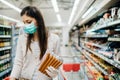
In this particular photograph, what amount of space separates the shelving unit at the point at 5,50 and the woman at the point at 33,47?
329 centimetres

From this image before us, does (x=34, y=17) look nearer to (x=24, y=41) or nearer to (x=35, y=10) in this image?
(x=35, y=10)

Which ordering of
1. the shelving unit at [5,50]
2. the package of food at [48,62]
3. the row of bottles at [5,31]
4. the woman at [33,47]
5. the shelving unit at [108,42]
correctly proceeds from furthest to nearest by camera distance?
the row of bottles at [5,31]
the shelving unit at [5,50]
the shelving unit at [108,42]
the woman at [33,47]
the package of food at [48,62]

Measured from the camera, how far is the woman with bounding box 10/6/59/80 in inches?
83.0

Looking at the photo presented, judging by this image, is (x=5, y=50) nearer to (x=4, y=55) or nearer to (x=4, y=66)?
(x=4, y=55)

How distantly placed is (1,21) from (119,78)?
3.94 metres

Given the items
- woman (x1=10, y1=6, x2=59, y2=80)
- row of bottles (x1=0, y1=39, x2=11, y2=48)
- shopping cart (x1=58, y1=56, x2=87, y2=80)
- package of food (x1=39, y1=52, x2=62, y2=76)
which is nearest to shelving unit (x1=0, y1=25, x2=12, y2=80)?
row of bottles (x1=0, y1=39, x2=11, y2=48)

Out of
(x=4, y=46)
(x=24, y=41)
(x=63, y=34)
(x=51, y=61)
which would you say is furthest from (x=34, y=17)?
(x=63, y=34)

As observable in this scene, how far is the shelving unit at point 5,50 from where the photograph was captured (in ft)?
18.0

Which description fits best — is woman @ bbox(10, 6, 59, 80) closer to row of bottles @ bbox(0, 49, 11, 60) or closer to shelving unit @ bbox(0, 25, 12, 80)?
shelving unit @ bbox(0, 25, 12, 80)

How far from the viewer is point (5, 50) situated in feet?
19.4

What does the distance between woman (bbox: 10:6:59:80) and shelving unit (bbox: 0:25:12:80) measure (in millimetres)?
3288

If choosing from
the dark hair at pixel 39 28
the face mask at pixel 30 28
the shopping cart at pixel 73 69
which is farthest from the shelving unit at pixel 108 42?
the face mask at pixel 30 28

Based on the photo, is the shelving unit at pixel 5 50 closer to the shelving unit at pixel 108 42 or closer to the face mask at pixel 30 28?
the shelving unit at pixel 108 42

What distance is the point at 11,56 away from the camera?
608cm
